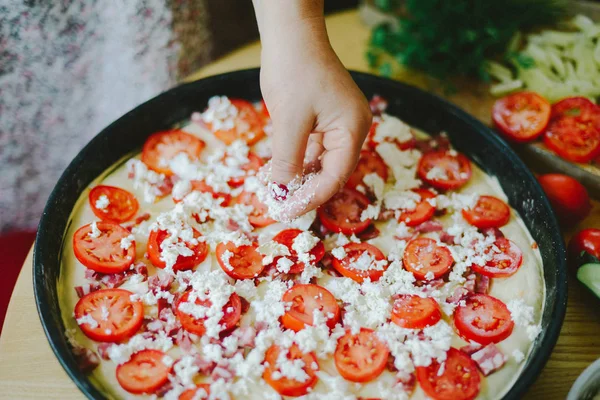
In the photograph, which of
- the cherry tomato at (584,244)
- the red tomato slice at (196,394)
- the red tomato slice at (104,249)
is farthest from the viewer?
the cherry tomato at (584,244)

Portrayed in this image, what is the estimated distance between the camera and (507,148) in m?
1.85

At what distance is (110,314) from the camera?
58.5 inches

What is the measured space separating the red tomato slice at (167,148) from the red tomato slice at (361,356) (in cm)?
86

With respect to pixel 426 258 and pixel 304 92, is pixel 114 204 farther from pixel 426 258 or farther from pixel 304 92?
pixel 426 258

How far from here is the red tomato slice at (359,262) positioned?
1612 millimetres

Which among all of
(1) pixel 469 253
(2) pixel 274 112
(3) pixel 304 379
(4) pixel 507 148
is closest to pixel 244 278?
(3) pixel 304 379

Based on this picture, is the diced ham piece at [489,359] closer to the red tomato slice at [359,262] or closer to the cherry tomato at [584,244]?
the red tomato slice at [359,262]

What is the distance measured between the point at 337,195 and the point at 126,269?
2.27 ft

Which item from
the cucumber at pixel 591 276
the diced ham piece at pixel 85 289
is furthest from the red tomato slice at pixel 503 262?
the diced ham piece at pixel 85 289

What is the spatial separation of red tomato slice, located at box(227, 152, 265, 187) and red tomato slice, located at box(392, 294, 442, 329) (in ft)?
2.19

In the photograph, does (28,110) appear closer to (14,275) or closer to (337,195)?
(14,275)

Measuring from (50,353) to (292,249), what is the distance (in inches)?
28.2

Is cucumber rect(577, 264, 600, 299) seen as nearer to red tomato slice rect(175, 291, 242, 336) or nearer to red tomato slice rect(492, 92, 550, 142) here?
red tomato slice rect(492, 92, 550, 142)

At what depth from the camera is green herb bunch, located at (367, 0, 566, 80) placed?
7.21 ft
